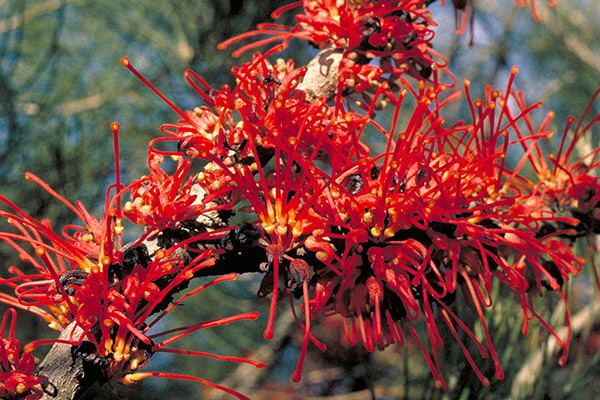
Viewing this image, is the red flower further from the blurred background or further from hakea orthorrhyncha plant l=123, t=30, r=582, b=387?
the blurred background

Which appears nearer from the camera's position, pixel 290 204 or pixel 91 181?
pixel 290 204

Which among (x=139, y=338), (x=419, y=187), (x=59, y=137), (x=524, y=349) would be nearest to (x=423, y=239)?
(x=419, y=187)

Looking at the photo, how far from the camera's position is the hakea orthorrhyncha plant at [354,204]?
24.6 inches

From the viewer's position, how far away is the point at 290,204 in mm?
627

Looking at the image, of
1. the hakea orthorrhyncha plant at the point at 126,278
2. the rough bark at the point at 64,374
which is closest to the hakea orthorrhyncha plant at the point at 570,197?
the hakea orthorrhyncha plant at the point at 126,278

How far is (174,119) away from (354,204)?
2.91ft

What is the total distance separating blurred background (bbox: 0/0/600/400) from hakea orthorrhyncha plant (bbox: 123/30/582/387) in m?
0.25

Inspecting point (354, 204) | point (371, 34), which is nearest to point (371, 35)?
point (371, 34)

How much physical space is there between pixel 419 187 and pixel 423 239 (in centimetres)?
6

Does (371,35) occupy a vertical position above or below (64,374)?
above

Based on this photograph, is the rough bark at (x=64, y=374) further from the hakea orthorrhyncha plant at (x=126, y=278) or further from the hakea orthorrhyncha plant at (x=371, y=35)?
the hakea orthorrhyncha plant at (x=371, y=35)

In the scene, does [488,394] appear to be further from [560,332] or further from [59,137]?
[59,137]

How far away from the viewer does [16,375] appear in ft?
1.96

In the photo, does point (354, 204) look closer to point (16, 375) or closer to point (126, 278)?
point (126, 278)
